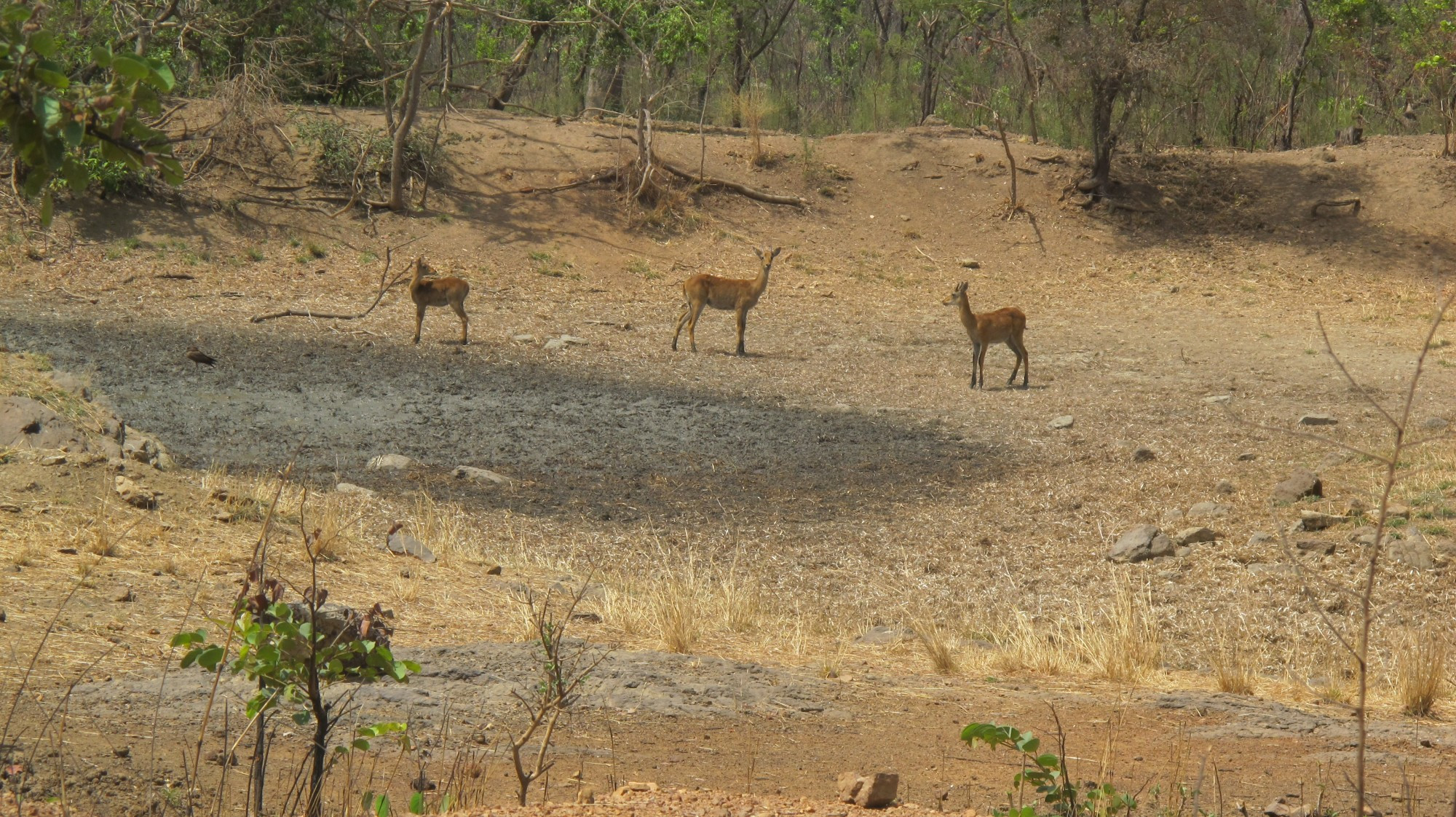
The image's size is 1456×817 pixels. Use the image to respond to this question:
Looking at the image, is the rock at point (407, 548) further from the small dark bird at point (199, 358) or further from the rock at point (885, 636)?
the small dark bird at point (199, 358)

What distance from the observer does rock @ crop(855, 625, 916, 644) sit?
811 centimetres

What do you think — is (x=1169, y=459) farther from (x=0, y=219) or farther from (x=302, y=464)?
(x=0, y=219)

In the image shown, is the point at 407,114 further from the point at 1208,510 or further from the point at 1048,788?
the point at 1048,788

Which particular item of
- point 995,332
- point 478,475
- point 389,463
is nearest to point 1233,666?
point 478,475

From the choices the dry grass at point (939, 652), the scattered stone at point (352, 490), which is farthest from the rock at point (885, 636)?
the scattered stone at point (352, 490)

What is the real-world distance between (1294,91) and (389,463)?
23037 millimetres

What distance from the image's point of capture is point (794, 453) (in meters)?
13.2

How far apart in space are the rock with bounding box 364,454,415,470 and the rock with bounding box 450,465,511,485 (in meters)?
0.43

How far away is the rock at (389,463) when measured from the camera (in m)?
11.8

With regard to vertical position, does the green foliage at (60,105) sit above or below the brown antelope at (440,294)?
above

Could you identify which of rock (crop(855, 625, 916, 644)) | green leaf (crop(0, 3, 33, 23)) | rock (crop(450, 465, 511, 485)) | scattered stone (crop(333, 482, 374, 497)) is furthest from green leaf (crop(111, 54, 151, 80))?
rock (crop(450, 465, 511, 485))

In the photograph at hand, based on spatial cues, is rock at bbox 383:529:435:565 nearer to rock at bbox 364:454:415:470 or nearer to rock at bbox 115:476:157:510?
rock at bbox 115:476:157:510

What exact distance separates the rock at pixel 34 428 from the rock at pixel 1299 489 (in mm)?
9194

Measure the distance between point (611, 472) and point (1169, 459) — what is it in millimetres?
5243
